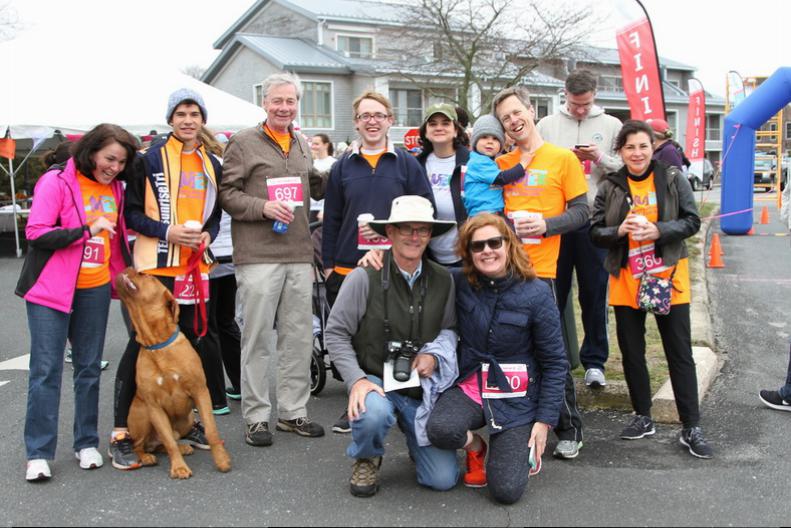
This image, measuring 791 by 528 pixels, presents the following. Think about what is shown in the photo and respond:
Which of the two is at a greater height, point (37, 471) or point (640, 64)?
point (640, 64)

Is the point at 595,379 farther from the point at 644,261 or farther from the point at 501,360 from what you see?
the point at 501,360

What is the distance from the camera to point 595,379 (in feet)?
17.5

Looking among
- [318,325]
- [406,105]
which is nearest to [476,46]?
[406,105]

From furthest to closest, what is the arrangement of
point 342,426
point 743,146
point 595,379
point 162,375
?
point 743,146, point 595,379, point 342,426, point 162,375

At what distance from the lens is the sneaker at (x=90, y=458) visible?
4281 millimetres

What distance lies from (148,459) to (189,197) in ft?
5.01

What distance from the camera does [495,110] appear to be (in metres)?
4.78

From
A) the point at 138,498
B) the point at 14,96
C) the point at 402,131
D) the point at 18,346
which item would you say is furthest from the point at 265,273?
the point at 402,131

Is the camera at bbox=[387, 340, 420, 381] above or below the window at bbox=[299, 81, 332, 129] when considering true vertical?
below

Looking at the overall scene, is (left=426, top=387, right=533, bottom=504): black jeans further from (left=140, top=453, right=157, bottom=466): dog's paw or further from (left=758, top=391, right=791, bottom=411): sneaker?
(left=758, top=391, right=791, bottom=411): sneaker

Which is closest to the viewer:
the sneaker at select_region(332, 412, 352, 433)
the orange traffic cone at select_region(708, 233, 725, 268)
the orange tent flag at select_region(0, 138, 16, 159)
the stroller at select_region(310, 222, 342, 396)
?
the sneaker at select_region(332, 412, 352, 433)

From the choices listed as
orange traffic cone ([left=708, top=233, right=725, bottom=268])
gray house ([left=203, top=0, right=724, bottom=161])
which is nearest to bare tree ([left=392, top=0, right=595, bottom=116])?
gray house ([left=203, top=0, right=724, bottom=161])

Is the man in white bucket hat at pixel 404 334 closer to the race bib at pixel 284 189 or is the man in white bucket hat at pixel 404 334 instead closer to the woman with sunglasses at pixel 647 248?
the race bib at pixel 284 189

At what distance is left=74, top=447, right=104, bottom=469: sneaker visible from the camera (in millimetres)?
4281
